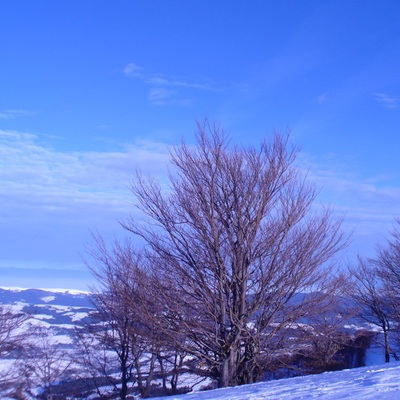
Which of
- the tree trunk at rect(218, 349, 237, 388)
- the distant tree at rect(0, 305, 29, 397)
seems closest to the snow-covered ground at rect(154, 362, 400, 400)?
the tree trunk at rect(218, 349, 237, 388)

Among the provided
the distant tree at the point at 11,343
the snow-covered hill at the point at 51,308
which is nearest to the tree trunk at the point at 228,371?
the snow-covered hill at the point at 51,308

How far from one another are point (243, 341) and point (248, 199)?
2696mm

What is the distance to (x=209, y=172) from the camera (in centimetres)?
1030

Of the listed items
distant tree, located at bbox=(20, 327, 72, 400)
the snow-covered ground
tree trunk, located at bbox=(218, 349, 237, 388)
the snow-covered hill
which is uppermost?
the snow-covered hill

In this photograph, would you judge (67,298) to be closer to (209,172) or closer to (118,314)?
(118,314)

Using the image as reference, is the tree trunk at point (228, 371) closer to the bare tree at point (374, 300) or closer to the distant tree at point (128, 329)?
the distant tree at point (128, 329)

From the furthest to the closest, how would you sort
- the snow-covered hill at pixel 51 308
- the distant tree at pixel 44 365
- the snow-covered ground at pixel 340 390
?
the snow-covered hill at pixel 51 308, the distant tree at pixel 44 365, the snow-covered ground at pixel 340 390

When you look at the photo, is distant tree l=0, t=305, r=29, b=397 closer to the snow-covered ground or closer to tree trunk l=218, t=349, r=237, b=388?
tree trunk l=218, t=349, r=237, b=388

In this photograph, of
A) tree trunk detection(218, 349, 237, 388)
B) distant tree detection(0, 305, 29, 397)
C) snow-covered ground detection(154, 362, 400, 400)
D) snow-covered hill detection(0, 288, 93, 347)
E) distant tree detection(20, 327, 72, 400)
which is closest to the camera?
snow-covered ground detection(154, 362, 400, 400)

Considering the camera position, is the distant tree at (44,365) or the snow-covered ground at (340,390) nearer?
the snow-covered ground at (340,390)

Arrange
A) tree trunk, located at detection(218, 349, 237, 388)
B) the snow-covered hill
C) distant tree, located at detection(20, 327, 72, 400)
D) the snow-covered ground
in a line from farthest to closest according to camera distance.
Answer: the snow-covered hill < distant tree, located at detection(20, 327, 72, 400) < tree trunk, located at detection(218, 349, 237, 388) < the snow-covered ground

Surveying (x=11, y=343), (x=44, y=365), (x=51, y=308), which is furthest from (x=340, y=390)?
(x=51, y=308)

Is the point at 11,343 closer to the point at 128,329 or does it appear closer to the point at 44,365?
the point at 44,365

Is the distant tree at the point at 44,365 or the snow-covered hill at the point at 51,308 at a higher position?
the snow-covered hill at the point at 51,308
